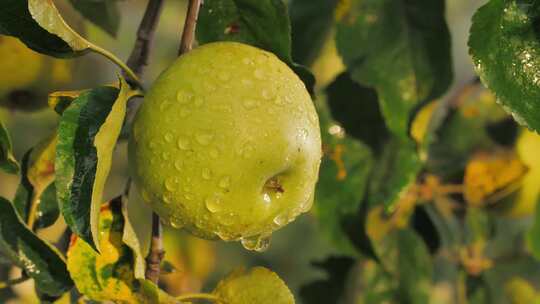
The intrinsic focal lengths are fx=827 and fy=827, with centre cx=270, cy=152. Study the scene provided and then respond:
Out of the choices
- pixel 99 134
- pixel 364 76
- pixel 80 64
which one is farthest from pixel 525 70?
pixel 80 64

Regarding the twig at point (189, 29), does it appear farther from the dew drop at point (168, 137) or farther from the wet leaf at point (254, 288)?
the wet leaf at point (254, 288)

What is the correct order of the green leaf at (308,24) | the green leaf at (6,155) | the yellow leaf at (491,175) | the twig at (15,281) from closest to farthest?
the green leaf at (6,155), the twig at (15,281), the green leaf at (308,24), the yellow leaf at (491,175)

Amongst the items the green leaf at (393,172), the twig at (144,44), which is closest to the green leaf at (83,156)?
the twig at (144,44)

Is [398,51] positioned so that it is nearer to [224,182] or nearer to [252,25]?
[252,25]

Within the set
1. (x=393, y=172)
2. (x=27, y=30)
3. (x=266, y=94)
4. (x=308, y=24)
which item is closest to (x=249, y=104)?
(x=266, y=94)

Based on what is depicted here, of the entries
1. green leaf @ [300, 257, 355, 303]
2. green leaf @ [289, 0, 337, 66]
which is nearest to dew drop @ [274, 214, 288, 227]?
green leaf @ [289, 0, 337, 66]
